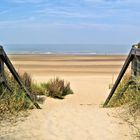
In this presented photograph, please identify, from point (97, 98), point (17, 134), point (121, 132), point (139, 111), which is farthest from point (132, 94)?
point (97, 98)

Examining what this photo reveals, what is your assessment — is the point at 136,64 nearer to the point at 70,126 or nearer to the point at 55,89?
the point at 70,126

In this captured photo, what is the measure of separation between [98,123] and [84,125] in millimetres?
384

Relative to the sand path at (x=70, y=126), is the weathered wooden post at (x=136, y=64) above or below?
above

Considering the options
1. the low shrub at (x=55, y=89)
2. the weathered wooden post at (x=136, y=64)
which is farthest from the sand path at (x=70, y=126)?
the low shrub at (x=55, y=89)

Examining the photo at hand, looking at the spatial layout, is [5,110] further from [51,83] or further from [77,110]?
[51,83]

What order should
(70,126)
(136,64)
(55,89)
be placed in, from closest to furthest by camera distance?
1. (70,126)
2. (136,64)
3. (55,89)

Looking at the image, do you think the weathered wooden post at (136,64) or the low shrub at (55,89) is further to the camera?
the low shrub at (55,89)

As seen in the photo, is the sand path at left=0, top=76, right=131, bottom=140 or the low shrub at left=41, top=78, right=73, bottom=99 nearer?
the sand path at left=0, top=76, right=131, bottom=140

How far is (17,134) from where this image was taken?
7.79 m

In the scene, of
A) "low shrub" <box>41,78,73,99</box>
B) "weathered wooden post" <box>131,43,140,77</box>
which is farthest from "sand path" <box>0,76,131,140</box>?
"low shrub" <box>41,78,73,99</box>

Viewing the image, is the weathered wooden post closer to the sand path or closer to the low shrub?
the sand path

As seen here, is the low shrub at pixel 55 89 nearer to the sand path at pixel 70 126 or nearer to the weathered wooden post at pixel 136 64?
the sand path at pixel 70 126

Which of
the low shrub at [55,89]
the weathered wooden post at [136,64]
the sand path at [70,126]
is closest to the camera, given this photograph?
the sand path at [70,126]

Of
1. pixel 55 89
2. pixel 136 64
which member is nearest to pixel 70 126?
pixel 136 64
